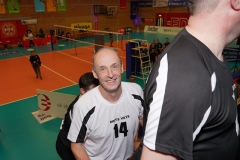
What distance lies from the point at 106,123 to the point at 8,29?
19838 mm

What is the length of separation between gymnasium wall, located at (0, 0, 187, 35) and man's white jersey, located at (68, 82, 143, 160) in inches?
785

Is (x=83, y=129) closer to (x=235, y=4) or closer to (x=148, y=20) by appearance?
(x=235, y=4)

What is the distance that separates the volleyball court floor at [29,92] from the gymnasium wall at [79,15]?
221 inches

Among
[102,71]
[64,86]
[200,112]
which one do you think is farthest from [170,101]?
[64,86]

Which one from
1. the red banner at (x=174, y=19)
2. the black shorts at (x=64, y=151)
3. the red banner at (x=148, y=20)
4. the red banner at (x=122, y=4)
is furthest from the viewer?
the red banner at (x=148, y=20)

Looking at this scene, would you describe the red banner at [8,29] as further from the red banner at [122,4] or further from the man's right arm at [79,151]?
the man's right arm at [79,151]

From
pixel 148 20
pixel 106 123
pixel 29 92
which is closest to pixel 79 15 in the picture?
pixel 148 20

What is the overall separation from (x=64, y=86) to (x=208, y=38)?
872 centimetres

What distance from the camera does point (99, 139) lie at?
2314 millimetres

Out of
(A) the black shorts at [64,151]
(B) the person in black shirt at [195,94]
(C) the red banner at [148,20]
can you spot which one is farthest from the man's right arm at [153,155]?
(C) the red banner at [148,20]

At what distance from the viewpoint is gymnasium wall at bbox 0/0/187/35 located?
66.0 feet

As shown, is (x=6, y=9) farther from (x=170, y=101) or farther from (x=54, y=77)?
(x=170, y=101)

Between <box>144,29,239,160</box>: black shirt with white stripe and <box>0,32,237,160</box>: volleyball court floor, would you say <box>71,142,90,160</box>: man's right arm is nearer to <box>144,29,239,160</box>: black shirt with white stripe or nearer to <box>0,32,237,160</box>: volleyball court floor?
<box>144,29,239,160</box>: black shirt with white stripe

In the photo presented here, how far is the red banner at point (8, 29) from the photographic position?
58.9 ft
